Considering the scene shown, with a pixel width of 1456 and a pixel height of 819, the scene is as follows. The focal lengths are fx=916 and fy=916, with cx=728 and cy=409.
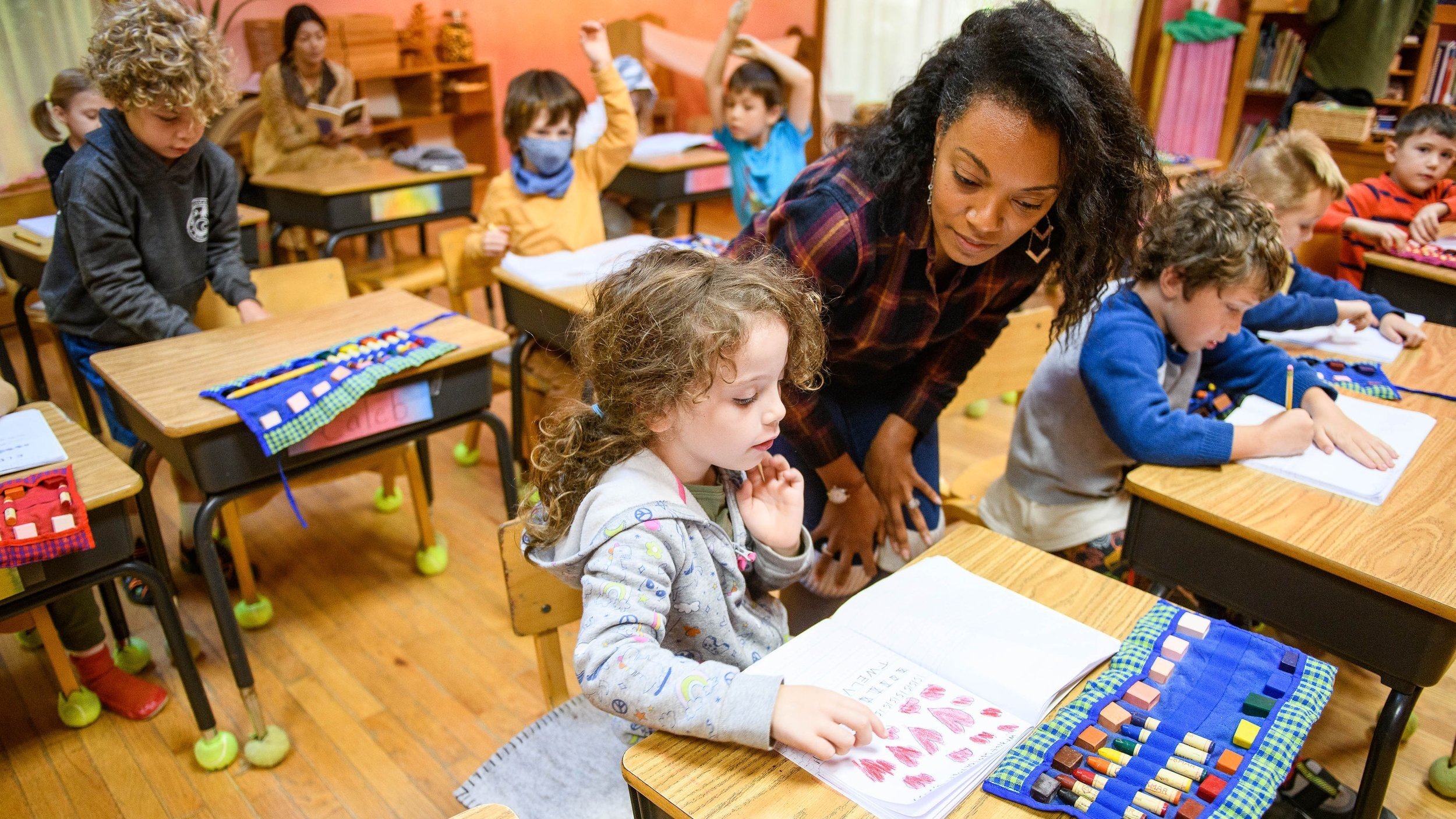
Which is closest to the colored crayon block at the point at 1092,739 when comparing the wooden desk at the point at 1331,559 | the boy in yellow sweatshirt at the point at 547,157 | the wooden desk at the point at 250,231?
the wooden desk at the point at 1331,559

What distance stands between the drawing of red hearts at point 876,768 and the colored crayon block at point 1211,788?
258 mm

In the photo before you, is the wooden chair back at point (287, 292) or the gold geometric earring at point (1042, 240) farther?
the wooden chair back at point (287, 292)

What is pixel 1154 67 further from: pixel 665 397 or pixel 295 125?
pixel 665 397

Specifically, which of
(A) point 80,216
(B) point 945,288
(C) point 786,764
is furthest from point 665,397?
(A) point 80,216

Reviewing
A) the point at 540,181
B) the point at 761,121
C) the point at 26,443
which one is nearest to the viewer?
the point at 26,443

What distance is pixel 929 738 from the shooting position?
0.85m

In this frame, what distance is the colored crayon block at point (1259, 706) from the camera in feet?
2.86

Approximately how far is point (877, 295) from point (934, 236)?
11cm

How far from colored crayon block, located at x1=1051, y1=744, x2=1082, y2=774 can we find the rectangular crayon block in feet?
0.39

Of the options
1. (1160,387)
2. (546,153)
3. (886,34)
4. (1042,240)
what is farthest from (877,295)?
(886,34)

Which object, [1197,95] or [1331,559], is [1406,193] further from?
[1197,95]

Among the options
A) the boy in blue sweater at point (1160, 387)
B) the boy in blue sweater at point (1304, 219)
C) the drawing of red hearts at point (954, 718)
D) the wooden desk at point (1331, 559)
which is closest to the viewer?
the drawing of red hearts at point (954, 718)

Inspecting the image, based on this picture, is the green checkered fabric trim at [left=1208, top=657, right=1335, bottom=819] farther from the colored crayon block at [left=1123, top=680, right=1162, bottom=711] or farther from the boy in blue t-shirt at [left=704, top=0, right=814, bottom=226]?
the boy in blue t-shirt at [left=704, top=0, right=814, bottom=226]

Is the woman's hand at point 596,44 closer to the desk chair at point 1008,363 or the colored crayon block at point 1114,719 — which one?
the desk chair at point 1008,363
